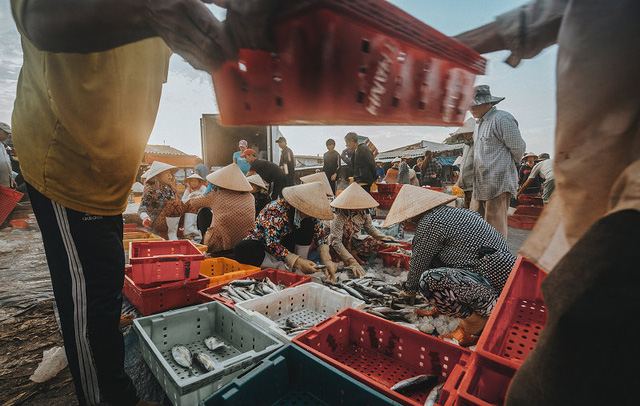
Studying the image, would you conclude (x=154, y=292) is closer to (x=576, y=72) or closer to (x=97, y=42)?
(x=97, y=42)

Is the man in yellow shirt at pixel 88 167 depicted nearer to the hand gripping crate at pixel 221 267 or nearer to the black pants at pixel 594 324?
the black pants at pixel 594 324

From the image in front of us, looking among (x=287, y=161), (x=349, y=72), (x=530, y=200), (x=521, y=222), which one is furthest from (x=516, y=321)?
(x=530, y=200)

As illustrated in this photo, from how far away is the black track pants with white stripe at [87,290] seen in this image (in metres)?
1.45

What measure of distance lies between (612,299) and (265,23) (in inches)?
34.2

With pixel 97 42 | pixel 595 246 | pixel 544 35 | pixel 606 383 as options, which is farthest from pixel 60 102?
pixel 606 383

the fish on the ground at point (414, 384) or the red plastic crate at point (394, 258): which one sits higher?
the fish on the ground at point (414, 384)

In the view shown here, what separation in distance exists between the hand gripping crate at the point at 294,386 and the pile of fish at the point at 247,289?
1.36 metres

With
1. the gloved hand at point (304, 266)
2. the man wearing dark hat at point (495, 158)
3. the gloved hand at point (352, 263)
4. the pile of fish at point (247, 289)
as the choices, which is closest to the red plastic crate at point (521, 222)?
the man wearing dark hat at point (495, 158)

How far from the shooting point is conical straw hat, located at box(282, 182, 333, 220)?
391 cm

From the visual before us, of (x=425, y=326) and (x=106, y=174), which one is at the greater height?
(x=106, y=174)

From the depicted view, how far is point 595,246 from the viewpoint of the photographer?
60 cm

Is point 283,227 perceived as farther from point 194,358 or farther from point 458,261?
point 458,261

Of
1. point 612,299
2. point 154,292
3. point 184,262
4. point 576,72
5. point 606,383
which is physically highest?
A: point 576,72

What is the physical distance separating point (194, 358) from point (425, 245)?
7.48 ft
